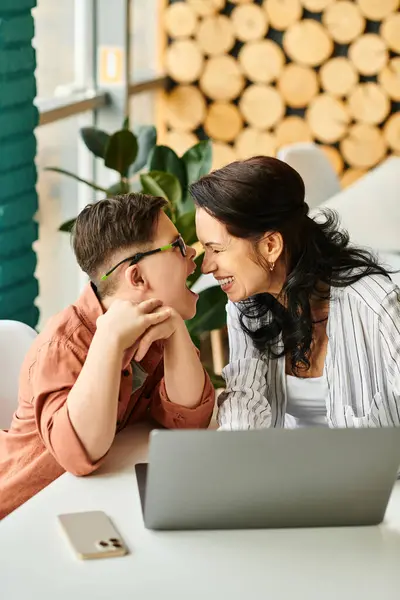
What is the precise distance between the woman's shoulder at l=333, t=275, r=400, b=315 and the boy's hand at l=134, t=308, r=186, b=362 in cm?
32

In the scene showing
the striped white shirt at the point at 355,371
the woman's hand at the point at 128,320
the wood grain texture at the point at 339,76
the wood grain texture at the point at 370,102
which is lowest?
the wood grain texture at the point at 370,102

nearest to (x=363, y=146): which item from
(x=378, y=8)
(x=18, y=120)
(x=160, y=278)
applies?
(x=378, y=8)

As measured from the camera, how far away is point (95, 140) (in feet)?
9.73

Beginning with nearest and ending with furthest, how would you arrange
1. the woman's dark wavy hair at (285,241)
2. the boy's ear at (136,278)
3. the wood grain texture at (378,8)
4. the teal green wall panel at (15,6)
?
the boy's ear at (136,278)
the woman's dark wavy hair at (285,241)
the teal green wall panel at (15,6)
the wood grain texture at (378,8)

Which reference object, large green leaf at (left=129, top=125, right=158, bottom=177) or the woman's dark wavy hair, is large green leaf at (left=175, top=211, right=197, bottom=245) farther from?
the woman's dark wavy hair

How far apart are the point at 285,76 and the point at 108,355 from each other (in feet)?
11.9

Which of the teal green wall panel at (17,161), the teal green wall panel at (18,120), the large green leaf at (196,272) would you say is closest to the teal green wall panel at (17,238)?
the teal green wall panel at (17,161)

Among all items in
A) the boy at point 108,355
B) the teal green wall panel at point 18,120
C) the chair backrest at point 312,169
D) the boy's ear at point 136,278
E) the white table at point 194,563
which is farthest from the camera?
the chair backrest at point 312,169

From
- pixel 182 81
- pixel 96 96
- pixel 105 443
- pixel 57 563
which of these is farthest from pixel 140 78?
pixel 57 563

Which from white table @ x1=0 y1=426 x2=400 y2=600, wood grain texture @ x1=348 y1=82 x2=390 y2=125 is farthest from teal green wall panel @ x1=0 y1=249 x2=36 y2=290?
wood grain texture @ x1=348 y1=82 x2=390 y2=125

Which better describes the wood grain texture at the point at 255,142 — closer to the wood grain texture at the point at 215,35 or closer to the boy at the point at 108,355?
the wood grain texture at the point at 215,35

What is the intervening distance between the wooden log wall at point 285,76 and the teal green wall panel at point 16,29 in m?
2.34

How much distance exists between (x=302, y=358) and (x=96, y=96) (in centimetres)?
256

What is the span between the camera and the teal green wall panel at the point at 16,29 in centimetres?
246
